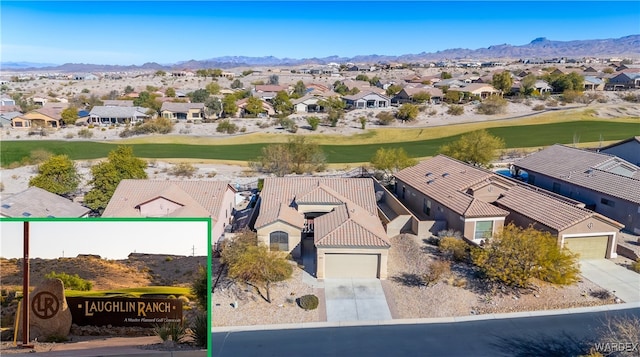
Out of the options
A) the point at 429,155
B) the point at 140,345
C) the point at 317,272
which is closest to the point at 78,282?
the point at 140,345

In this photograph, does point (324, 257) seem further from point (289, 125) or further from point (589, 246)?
point (289, 125)

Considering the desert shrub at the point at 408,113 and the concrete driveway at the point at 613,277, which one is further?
the desert shrub at the point at 408,113

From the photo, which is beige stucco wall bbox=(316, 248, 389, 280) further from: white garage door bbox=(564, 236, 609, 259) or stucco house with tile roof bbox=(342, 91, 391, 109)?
stucco house with tile roof bbox=(342, 91, 391, 109)

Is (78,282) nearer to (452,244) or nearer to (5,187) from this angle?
(452,244)

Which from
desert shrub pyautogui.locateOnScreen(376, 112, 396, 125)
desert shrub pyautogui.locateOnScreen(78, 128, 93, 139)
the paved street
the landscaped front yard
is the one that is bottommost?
the paved street

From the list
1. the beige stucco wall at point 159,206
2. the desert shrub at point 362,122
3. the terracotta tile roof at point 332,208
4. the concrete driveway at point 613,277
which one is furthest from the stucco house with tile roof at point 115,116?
the concrete driveway at point 613,277

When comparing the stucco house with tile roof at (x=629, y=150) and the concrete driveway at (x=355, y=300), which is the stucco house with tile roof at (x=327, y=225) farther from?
the stucco house with tile roof at (x=629, y=150)

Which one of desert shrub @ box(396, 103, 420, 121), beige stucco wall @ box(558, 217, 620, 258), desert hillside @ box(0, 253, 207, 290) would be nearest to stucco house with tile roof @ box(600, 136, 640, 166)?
beige stucco wall @ box(558, 217, 620, 258)
